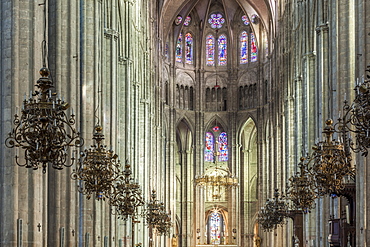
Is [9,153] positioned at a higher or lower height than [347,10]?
lower

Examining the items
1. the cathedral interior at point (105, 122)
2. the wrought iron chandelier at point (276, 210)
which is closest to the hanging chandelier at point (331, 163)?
the cathedral interior at point (105, 122)

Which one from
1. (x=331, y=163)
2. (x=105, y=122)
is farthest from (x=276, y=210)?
(x=331, y=163)

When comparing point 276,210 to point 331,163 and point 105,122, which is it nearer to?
point 105,122

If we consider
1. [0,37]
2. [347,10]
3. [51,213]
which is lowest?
[51,213]

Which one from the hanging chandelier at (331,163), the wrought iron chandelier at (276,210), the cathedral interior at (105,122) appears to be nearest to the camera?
the cathedral interior at (105,122)

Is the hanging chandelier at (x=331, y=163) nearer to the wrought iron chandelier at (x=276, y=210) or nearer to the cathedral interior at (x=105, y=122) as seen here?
the cathedral interior at (x=105, y=122)

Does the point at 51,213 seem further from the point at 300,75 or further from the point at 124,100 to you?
the point at 300,75

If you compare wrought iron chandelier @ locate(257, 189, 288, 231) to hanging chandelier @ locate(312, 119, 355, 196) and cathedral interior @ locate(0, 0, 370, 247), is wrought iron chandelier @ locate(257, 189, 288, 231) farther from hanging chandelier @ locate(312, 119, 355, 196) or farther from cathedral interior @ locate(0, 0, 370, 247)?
hanging chandelier @ locate(312, 119, 355, 196)

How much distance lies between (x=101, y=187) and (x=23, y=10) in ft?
19.1

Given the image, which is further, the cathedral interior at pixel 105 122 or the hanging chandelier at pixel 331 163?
the hanging chandelier at pixel 331 163

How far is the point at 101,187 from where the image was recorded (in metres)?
21.6

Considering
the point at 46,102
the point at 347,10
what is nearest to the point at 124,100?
the point at 347,10

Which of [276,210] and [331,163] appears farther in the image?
[276,210]

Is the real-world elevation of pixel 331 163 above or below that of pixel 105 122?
below
